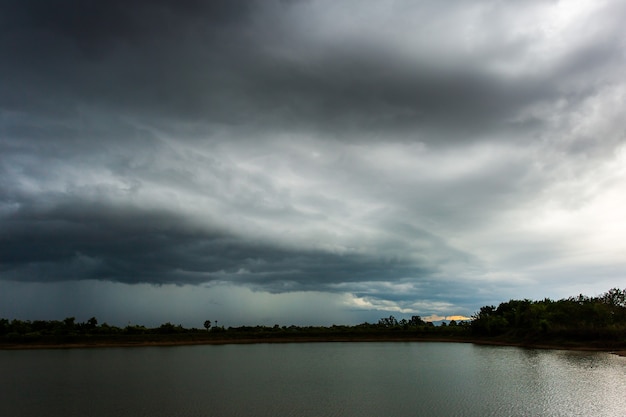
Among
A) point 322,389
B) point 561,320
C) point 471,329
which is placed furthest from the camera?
point 471,329

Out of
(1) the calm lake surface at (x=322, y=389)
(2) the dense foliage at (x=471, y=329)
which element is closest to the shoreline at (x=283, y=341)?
(2) the dense foliage at (x=471, y=329)

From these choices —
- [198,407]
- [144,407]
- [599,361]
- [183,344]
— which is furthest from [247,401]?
[183,344]

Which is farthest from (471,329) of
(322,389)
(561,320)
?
(322,389)

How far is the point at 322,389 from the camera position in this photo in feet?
132

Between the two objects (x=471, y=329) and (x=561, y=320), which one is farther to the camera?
(x=471, y=329)

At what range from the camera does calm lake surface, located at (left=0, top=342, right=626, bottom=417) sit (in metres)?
31.8

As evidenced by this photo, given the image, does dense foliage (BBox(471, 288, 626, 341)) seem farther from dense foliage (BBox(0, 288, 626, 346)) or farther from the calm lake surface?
the calm lake surface

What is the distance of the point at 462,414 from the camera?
30.3 meters

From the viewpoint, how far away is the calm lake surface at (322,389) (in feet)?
104

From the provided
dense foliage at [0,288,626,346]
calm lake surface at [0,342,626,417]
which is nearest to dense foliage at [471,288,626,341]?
dense foliage at [0,288,626,346]

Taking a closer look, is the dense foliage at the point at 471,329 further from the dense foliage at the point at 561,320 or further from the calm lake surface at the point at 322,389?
the calm lake surface at the point at 322,389

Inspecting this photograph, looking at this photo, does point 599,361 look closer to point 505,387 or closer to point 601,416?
point 505,387

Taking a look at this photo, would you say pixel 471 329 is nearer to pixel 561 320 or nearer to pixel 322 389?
pixel 561 320

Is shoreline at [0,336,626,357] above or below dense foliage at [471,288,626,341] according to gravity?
Result: below
